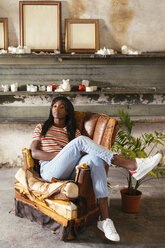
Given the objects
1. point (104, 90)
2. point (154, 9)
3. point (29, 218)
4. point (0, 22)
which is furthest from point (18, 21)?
point (29, 218)

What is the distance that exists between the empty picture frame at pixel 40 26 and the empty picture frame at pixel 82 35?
145 mm

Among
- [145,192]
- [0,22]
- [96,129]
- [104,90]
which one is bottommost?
[145,192]

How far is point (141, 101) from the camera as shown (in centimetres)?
445

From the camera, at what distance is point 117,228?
2.56m

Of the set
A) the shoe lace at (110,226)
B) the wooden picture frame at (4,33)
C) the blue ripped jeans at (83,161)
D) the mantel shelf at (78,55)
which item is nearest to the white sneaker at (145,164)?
the blue ripped jeans at (83,161)

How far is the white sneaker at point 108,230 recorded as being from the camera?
222 centimetres

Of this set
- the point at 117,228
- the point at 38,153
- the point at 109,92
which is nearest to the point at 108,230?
the point at 117,228

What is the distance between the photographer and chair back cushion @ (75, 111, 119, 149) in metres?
2.74

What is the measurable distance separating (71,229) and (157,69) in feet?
9.50

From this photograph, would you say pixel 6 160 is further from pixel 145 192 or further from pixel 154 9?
pixel 154 9

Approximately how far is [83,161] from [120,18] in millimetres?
2643

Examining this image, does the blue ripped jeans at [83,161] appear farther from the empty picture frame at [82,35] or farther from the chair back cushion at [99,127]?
Result: the empty picture frame at [82,35]

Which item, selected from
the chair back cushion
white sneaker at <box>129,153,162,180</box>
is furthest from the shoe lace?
the chair back cushion

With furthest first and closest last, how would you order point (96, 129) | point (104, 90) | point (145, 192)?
point (104, 90) → point (145, 192) → point (96, 129)
